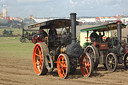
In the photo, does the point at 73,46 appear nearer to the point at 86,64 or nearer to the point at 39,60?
the point at 86,64

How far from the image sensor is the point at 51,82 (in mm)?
7438

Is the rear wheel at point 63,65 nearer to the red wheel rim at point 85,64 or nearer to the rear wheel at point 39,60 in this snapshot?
the red wheel rim at point 85,64

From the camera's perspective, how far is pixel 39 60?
31.0ft

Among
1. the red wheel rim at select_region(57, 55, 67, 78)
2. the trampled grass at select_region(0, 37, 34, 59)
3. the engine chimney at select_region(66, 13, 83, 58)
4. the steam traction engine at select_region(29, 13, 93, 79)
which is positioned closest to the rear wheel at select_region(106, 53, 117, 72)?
the steam traction engine at select_region(29, 13, 93, 79)

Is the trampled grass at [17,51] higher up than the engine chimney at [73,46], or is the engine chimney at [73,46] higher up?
the engine chimney at [73,46]

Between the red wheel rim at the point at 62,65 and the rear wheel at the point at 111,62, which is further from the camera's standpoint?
the rear wheel at the point at 111,62

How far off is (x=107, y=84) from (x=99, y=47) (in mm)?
4453

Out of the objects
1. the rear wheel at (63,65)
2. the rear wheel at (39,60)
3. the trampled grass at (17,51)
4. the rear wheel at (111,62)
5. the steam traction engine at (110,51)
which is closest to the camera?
the rear wheel at (63,65)

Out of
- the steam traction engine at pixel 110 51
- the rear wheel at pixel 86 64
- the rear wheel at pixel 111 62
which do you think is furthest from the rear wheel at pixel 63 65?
the rear wheel at pixel 111 62

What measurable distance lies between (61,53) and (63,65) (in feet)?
2.14

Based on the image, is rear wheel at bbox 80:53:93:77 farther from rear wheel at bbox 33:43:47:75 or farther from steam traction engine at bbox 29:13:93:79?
rear wheel at bbox 33:43:47:75

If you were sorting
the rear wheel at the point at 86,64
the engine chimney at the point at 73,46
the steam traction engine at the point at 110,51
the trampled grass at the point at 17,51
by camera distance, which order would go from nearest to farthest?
the engine chimney at the point at 73,46
the rear wheel at the point at 86,64
the steam traction engine at the point at 110,51
the trampled grass at the point at 17,51

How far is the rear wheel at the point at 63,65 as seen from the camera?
25.7 ft

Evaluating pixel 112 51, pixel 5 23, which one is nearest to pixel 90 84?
pixel 112 51
